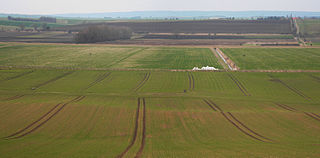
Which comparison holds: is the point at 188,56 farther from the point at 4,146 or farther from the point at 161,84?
the point at 4,146

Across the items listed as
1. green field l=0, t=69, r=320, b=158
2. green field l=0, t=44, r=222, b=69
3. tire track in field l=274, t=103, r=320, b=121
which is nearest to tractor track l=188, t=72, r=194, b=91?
green field l=0, t=69, r=320, b=158

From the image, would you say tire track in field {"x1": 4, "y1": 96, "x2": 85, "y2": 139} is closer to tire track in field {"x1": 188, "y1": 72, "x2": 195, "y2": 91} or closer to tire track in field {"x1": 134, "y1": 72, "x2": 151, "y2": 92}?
tire track in field {"x1": 134, "y1": 72, "x2": 151, "y2": 92}

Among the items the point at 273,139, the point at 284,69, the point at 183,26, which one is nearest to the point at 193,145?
the point at 273,139

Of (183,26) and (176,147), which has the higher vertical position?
(183,26)

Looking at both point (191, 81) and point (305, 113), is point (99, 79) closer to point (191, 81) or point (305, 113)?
point (191, 81)

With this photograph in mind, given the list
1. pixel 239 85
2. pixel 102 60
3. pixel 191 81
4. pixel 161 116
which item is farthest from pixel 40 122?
pixel 102 60
